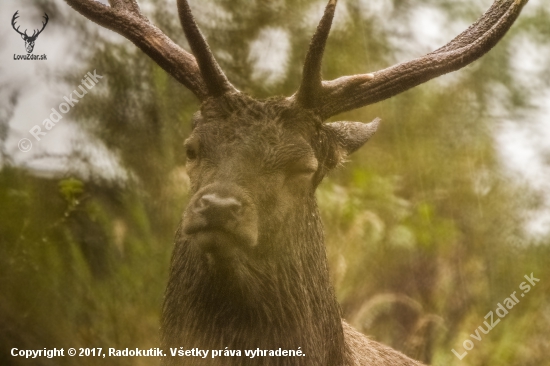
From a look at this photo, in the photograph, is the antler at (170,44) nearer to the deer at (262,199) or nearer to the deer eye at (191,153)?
the deer at (262,199)

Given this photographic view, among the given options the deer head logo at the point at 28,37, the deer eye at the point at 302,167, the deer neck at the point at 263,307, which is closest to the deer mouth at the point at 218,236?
the deer neck at the point at 263,307

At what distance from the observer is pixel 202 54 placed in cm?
209

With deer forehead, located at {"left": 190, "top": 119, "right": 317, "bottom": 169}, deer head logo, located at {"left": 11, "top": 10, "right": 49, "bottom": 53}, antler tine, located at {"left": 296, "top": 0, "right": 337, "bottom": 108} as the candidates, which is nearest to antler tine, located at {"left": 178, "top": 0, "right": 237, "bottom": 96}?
deer forehead, located at {"left": 190, "top": 119, "right": 317, "bottom": 169}

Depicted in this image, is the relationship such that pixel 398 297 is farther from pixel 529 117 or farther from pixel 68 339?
pixel 68 339

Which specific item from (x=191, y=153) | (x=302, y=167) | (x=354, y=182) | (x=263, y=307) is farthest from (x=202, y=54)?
(x=354, y=182)

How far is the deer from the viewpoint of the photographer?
6.43ft

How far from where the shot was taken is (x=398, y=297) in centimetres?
377

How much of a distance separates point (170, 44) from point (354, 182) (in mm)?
1913

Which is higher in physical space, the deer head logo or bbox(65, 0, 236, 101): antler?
the deer head logo

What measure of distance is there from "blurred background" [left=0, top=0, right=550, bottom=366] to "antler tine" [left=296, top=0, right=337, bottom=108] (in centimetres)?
145

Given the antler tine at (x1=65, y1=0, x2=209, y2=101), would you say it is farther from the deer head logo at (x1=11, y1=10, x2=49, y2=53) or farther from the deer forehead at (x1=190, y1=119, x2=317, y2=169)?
the deer head logo at (x1=11, y1=10, x2=49, y2=53)

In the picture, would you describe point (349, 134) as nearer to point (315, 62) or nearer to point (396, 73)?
point (396, 73)

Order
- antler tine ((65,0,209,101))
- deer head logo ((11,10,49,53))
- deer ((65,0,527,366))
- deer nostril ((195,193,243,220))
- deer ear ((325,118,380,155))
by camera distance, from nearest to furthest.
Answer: deer nostril ((195,193,243,220))
deer ((65,0,527,366))
antler tine ((65,0,209,101))
deer ear ((325,118,380,155))
deer head logo ((11,10,49,53))

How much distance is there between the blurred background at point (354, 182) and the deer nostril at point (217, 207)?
166 centimetres
